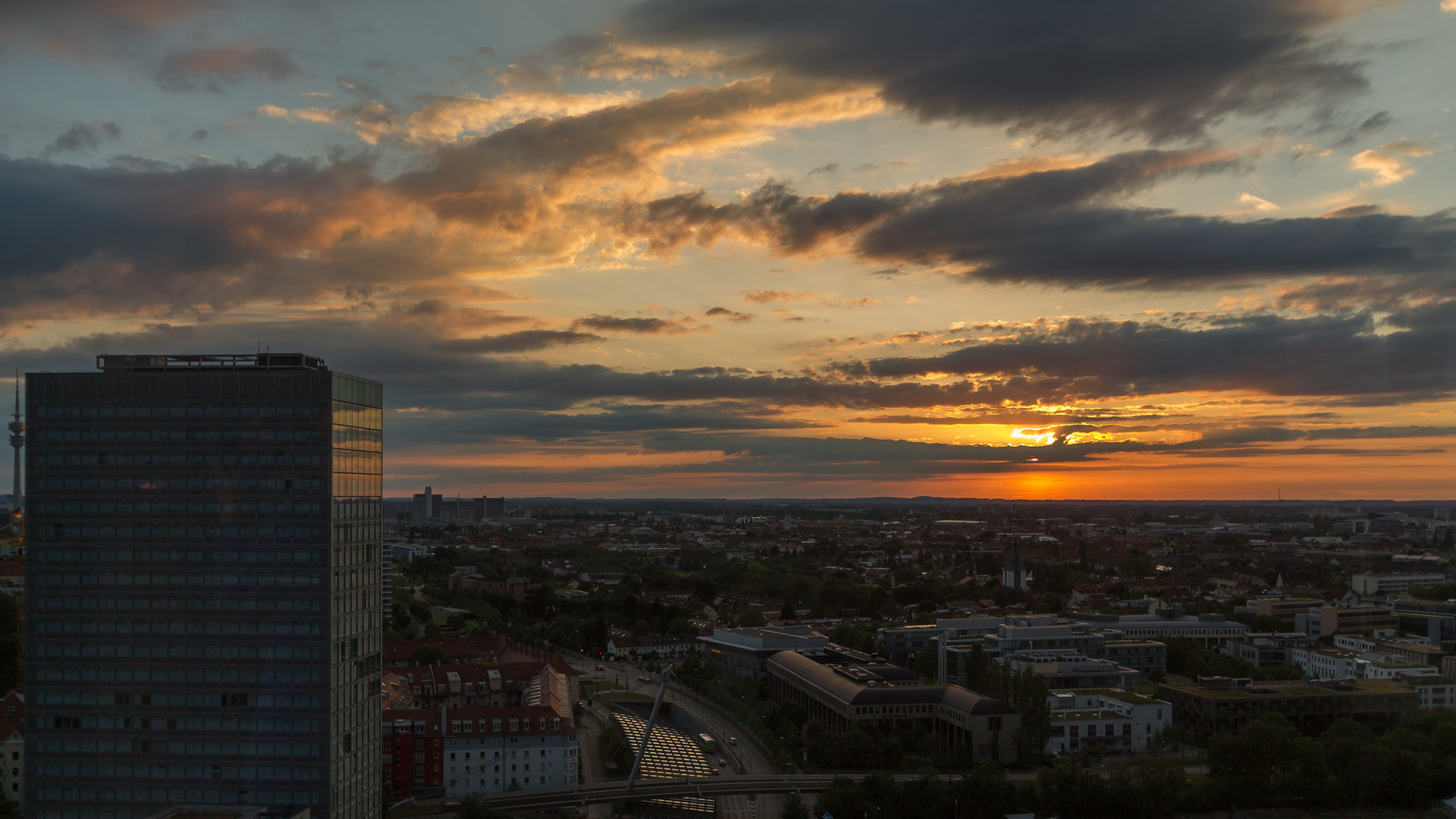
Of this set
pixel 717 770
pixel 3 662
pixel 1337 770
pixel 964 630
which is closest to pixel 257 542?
pixel 717 770

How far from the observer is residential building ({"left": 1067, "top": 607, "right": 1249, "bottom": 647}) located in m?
54.6

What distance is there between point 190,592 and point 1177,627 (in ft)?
159

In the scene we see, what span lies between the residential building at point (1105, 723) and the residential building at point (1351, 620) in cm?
2255

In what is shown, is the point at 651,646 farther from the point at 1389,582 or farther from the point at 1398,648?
the point at 1389,582

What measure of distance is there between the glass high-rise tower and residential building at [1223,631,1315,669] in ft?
144

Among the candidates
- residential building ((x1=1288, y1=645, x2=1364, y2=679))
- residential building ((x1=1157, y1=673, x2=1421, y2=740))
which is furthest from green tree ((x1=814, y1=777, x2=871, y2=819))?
residential building ((x1=1288, y1=645, x2=1364, y2=679))

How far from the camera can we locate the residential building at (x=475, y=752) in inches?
1175

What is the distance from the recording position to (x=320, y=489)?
2106 centimetres

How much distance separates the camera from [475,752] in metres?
30.1

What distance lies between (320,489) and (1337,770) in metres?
28.6

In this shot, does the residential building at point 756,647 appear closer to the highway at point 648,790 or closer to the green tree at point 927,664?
the green tree at point 927,664

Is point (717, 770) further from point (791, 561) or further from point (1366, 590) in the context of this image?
point (791, 561)

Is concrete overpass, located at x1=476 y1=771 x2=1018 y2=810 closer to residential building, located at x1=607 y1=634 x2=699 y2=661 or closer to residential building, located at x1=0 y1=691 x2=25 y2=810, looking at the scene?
residential building, located at x1=0 y1=691 x2=25 y2=810

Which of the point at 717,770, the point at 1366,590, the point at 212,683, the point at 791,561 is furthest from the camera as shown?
the point at 791,561
